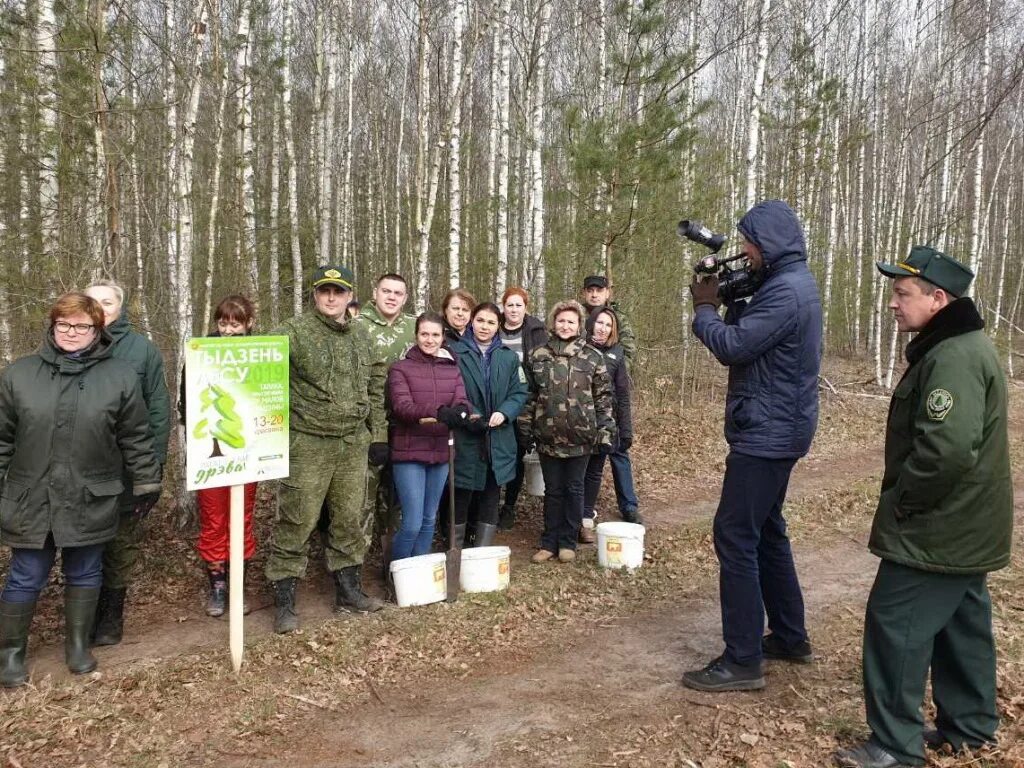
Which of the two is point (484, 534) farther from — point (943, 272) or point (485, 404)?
point (943, 272)

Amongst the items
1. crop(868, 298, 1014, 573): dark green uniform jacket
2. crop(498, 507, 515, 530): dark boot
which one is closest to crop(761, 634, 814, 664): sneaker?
crop(868, 298, 1014, 573): dark green uniform jacket

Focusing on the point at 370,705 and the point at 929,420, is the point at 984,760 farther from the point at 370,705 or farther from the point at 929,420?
the point at 370,705

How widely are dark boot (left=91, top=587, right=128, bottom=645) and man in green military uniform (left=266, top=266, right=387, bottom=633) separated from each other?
925mm

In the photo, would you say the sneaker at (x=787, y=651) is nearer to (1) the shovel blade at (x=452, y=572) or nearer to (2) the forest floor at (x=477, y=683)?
(2) the forest floor at (x=477, y=683)

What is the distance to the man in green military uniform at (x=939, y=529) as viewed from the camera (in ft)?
8.45

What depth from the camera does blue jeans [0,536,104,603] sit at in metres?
3.64

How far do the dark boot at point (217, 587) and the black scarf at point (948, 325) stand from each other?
4.32 m

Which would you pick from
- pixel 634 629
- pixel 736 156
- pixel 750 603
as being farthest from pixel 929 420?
pixel 736 156

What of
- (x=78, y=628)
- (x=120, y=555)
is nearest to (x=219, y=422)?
(x=120, y=555)

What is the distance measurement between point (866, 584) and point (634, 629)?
6.33 ft

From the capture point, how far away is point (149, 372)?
4.29 meters

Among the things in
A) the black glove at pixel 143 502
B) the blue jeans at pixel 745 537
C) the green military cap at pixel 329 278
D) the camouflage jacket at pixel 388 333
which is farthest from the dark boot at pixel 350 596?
the blue jeans at pixel 745 537

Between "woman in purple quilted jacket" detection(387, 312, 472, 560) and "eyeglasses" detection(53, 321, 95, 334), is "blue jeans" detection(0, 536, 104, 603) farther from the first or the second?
"woman in purple quilted jacket" detection(387, 312, 472, 560)

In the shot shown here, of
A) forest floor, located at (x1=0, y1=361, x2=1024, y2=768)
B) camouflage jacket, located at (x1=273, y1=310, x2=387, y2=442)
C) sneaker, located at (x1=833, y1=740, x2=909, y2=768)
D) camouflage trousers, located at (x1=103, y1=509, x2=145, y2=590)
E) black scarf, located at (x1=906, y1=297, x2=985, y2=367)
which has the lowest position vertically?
forest floor, located at (x1=0, y1=361, x2=1024, y2=768)
